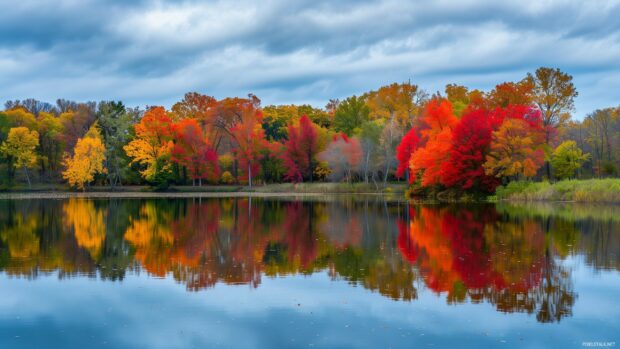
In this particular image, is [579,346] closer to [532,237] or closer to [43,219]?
[532,237]

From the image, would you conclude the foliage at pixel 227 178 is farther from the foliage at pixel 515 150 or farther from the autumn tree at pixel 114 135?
the foliage at pixel 515 150

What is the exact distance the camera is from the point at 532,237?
80.8 ft

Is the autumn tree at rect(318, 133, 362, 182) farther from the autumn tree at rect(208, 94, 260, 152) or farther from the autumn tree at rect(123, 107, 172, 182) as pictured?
the autumn tree at rect(123, 107, 172, 182)

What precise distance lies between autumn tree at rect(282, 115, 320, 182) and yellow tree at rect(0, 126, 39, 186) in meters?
30.9

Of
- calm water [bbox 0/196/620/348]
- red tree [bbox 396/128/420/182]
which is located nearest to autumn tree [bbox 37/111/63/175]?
red tree [bbox 396/128/420/182]

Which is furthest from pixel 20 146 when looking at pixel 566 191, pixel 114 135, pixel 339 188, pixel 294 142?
pixel 566 191

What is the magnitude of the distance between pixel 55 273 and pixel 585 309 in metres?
13.6

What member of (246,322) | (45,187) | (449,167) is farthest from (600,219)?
(45,187)

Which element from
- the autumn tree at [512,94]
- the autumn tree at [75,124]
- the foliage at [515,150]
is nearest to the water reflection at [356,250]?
the foliage at [515,150]

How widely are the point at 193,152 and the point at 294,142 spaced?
12.7 meters

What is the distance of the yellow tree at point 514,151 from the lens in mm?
47781

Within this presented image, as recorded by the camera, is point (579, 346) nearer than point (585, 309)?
Yes

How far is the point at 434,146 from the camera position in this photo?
51438 mm

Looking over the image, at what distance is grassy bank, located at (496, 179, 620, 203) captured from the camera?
43.0 meters
